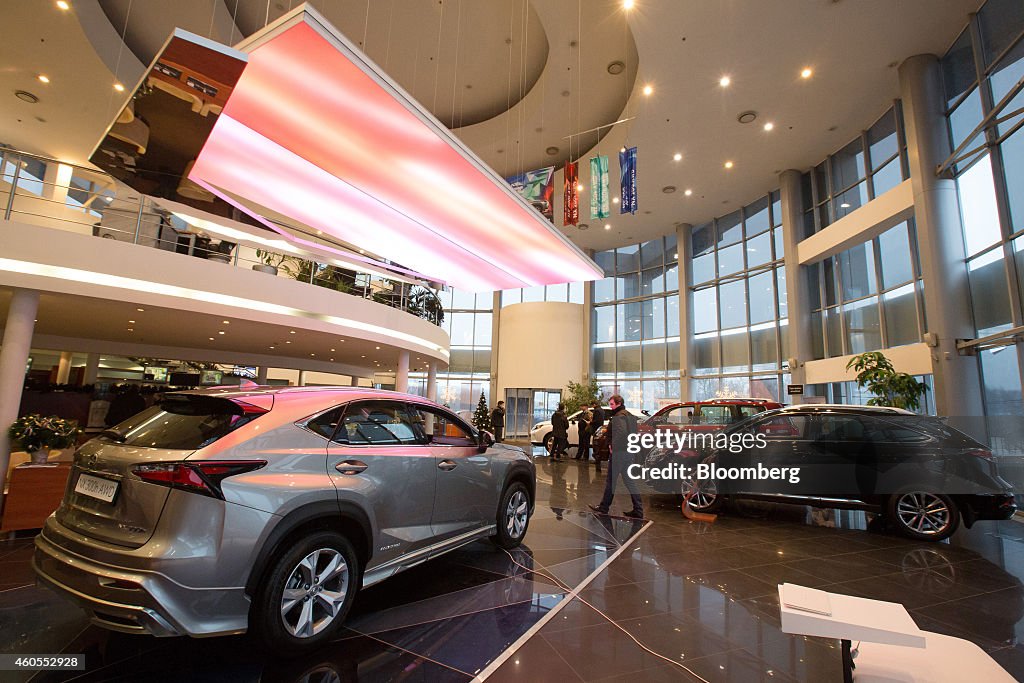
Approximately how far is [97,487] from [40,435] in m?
3.93

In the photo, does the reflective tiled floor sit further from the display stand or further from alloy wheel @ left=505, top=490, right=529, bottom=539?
the display stand

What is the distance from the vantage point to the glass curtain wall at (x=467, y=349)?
23.6 m

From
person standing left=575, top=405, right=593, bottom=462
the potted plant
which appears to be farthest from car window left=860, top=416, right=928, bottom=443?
the potted plant

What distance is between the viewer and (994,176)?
7.81m

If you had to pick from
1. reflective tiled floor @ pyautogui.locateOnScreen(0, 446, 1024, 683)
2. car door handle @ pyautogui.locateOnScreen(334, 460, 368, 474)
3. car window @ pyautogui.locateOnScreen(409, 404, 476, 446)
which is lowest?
reflective tiled floor @ pyautogui.locateOnScreen(0, 446, 1024, 683)

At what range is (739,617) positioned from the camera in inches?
125

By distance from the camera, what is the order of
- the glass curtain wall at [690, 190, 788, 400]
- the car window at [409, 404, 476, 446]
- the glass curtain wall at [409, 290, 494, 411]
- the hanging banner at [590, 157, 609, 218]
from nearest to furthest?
the car window at [409, 404, 476, 446] → the hanging banner at [590, 157, 609, 218] → the glass curtain wall at [690, 190, 788, 400] → the glass curtain wall at [409, 290, 494, 411]

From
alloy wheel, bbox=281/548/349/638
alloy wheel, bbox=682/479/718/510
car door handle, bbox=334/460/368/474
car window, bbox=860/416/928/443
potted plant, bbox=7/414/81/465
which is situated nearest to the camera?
alloy wheel, bbox=281/548/349/638

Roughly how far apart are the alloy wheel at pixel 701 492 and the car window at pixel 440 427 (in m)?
3.95

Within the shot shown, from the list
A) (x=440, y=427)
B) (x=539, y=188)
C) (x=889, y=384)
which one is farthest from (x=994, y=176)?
(x=440, y=427)

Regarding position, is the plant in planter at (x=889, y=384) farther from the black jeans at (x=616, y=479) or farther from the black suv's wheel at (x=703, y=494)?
the black jeans at (x=616, y=479)

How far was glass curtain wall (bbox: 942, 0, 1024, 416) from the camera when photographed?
736cm

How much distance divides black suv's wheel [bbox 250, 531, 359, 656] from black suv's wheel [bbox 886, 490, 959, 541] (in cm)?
599

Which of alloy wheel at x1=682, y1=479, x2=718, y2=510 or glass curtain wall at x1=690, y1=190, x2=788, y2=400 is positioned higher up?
glass curtain wall at x1=690, y1=190, x2=788, y2=400
